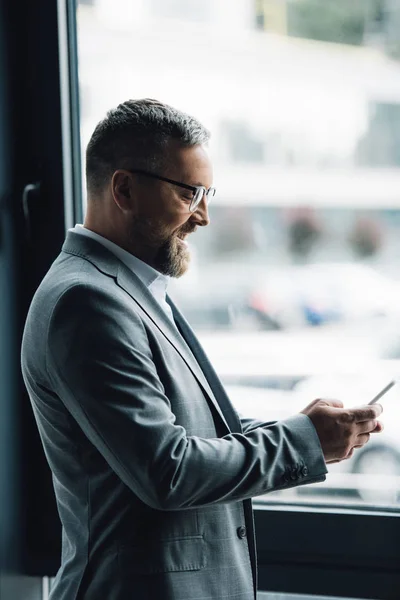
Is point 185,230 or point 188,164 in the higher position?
point 188,164

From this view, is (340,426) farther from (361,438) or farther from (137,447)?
(137,447)

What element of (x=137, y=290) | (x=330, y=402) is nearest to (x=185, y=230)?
(x=137, y=290)

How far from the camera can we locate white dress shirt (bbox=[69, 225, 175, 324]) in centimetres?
122

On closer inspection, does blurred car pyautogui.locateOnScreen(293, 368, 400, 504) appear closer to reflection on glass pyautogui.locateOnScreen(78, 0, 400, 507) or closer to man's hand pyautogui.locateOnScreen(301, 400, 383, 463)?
reflection on glass pyautogui.locateOnScreen(78, 0, 400, 507)

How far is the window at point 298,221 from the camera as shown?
63.8 inches

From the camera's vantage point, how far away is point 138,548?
3.64 feet

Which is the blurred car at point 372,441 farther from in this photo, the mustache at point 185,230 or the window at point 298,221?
the mustache at point 185,230

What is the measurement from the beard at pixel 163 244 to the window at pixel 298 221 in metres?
0.46

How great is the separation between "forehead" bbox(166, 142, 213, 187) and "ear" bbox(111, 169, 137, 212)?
0.20ft

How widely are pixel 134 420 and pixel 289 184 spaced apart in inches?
32.4

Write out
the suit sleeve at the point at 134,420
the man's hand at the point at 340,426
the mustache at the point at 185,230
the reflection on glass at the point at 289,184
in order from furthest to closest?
1. the reflection on glass at the point at 289,184
2. the mustache at the point at 185,230
3. the man's hand at the point at 340,426
4. the suit sleeve at the point at 134,420

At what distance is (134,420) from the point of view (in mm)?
1009

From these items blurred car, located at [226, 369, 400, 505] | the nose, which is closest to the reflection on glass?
blurred car, located at [226, 369, 400, 505]

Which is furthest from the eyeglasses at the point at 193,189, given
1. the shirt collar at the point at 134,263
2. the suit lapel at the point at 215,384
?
the suit lapel at the point at 215,384
